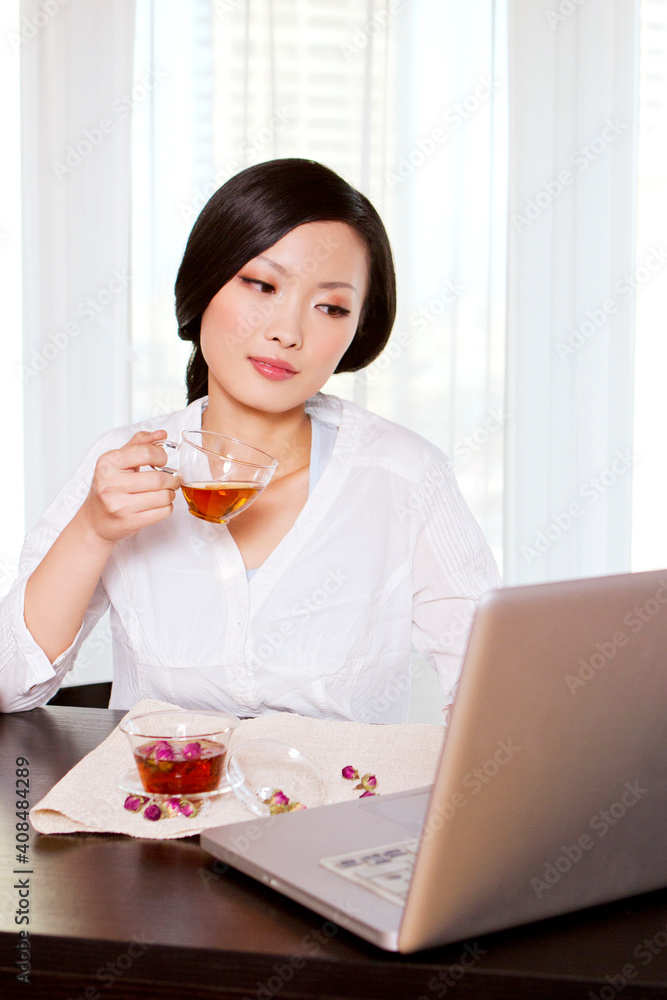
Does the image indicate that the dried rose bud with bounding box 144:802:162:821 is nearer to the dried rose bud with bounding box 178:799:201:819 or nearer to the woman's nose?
the dried rose bud with bounding box 178:799:201:819

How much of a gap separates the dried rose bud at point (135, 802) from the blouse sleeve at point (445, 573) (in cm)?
71

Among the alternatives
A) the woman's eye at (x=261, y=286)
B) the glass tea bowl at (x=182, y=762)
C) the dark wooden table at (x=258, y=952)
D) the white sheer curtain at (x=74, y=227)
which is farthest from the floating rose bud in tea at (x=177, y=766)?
the white sheer curtain at (x=74, y=227)

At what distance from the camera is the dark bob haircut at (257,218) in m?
1.52

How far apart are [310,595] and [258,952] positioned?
3.13ft

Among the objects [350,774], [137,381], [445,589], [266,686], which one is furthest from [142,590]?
[137,381]

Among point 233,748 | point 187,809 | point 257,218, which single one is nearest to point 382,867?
point 187,809

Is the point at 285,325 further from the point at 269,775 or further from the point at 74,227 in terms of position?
the point at 74,227

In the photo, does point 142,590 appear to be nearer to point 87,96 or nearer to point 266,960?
point 266,960

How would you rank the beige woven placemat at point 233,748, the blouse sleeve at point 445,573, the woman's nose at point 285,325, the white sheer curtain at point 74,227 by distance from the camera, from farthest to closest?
the white sheer curtain at point 74,227 → the blouse sleeve at point 445,573 → the woman's nose at point 285,325 → the beige woven placemat at point 233,748

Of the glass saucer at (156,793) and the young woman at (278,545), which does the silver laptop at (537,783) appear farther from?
the young woman at (278,545)

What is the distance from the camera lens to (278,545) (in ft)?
5.28

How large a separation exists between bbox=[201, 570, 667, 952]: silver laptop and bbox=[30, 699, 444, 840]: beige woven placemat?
20cm

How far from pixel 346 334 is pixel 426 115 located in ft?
7.56

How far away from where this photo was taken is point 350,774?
102 centimetres
